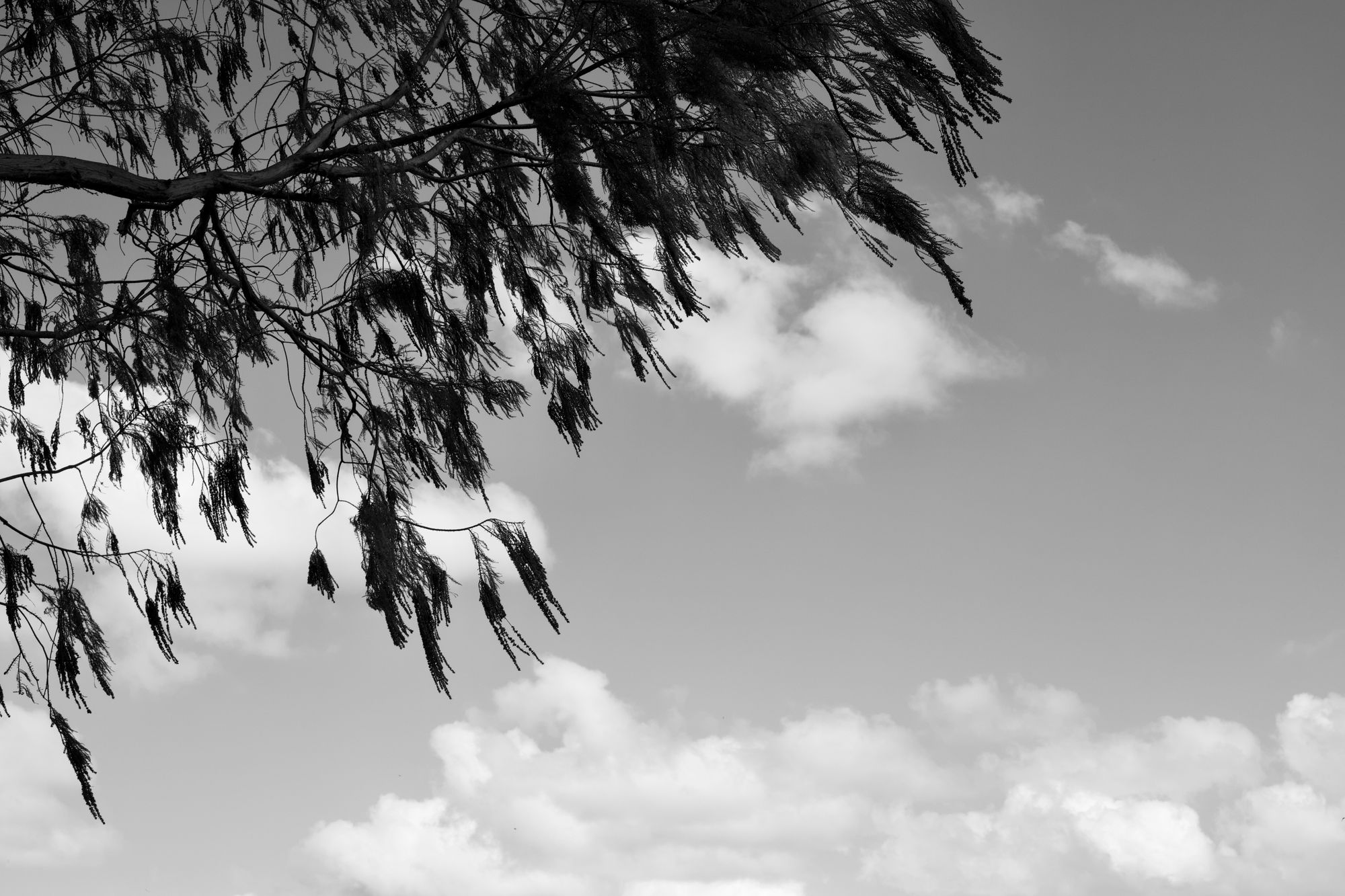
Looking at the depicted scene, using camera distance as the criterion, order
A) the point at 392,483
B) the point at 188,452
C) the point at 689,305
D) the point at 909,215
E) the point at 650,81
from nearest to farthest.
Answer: the point at 909,215 → the point at 650,81 → the point at 689,305 → the point at 392,483 → the point at 188,452

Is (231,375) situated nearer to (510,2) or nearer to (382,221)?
(382,221)

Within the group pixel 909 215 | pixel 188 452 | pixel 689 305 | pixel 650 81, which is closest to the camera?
pixel 909 215

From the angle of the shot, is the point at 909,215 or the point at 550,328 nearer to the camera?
the point at 909,215

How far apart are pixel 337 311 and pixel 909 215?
2.14 metres

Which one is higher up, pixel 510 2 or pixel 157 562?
pixel 510 2

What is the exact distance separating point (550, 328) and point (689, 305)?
0.94 meters

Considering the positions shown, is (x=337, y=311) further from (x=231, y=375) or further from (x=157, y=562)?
(x=157, y=562)

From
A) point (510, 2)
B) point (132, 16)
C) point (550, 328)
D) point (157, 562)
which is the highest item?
point (132, 16)

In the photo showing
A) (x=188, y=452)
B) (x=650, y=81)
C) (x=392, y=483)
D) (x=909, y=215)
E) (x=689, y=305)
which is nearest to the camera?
(x=909, y=215)

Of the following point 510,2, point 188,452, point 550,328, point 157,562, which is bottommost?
point 157,562

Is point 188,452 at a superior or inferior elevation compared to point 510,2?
inferior

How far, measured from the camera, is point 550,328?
14.2 feet

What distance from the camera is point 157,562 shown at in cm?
438

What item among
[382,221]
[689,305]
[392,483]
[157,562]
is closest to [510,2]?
[382,221]
